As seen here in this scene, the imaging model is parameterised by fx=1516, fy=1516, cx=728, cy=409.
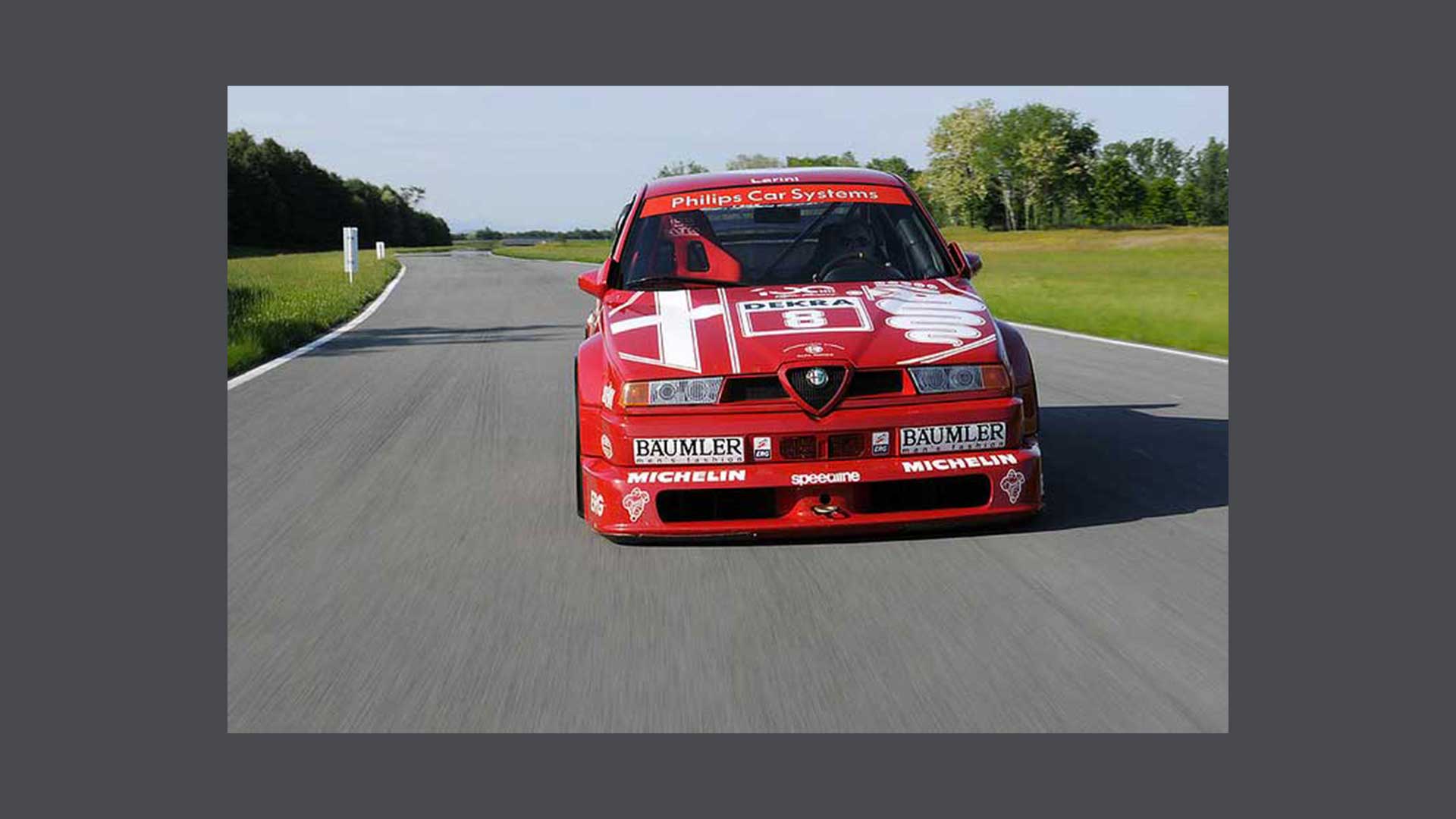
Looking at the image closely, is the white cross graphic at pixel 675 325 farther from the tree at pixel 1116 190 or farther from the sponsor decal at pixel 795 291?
the tree at pixel 1116 190

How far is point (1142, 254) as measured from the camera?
57.4m

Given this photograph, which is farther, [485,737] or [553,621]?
[553,621]

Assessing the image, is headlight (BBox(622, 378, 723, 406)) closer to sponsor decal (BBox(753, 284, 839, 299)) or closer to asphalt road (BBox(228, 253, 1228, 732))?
asphalt road (BBox(228, 253, 1228, 732))

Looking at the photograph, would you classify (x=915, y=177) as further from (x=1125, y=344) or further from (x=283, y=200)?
(x=1125, y=344)

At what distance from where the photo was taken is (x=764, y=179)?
25.3 ft

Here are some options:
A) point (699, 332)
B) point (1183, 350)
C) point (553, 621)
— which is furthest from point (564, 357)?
point (553, 621)

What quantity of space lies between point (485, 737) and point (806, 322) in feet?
9.53

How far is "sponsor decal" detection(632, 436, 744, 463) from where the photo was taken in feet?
18.5

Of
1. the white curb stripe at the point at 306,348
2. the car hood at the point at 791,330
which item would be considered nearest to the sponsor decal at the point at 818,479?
the car hood at the point at 791,330

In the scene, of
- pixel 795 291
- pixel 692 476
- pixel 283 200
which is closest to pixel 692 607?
pixel 692 476

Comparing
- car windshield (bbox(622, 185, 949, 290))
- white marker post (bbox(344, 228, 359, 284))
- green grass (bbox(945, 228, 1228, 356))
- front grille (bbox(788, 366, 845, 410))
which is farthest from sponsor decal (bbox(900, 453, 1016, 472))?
white marker post (bbox(344, 228, 359, 284))

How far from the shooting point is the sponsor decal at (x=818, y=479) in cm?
559

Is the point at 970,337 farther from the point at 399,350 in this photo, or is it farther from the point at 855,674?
the point at 399,350

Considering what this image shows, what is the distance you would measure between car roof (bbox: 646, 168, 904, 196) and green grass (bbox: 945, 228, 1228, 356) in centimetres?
716
